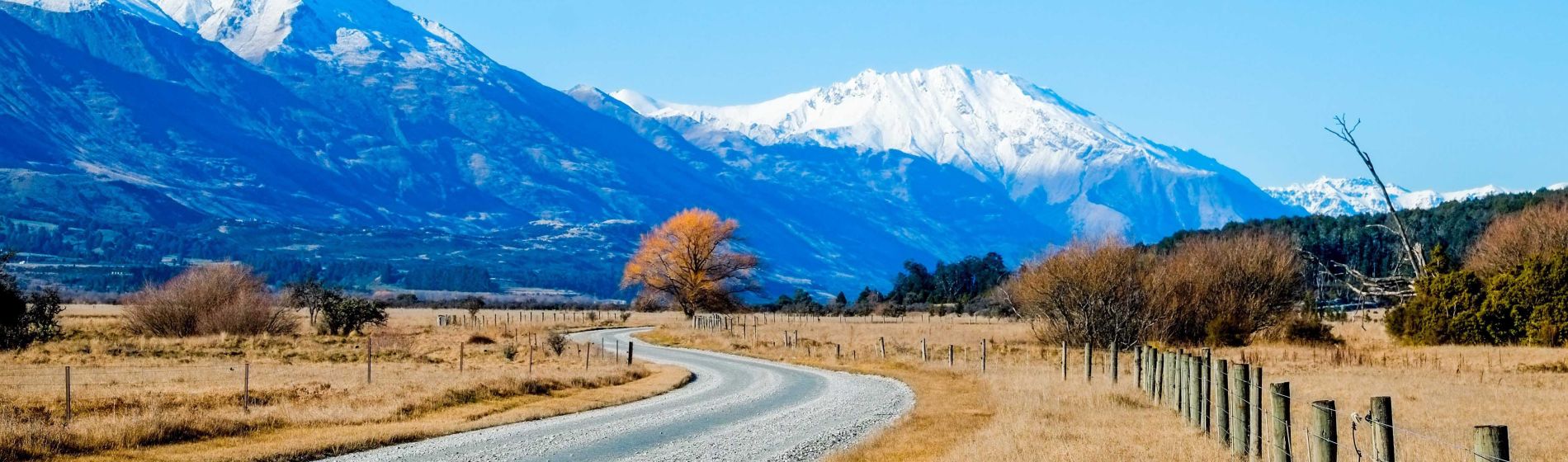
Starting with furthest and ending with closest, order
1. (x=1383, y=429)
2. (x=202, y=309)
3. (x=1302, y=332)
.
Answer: (x=202, y=309) → (x=1302, y=332) → (x=1383, y=429)

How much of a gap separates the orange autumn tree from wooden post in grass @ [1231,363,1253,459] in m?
88.4

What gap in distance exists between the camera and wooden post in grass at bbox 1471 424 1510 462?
984 cm

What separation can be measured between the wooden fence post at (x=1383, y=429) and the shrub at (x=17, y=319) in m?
50.2

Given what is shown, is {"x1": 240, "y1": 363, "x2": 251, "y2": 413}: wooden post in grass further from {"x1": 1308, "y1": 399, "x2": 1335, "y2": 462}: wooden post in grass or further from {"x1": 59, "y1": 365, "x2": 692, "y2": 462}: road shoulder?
{"x1": 1308, "y1": 399, "x2": 1335, "y2": 462}: wooden post in grass

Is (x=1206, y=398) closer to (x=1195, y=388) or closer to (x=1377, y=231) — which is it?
(x=1195, y=388)

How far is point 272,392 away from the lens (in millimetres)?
31078

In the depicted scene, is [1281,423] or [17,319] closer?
[1281,423]

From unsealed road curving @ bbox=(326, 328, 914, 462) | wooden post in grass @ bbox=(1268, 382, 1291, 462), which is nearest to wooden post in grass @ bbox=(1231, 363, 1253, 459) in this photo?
wooden post in grass @ bbox=(1268, 382, 1291, 462)

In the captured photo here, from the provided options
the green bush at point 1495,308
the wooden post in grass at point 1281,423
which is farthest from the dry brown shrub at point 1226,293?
the wooden post in grass at point 1281,423

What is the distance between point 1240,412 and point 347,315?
208 feet

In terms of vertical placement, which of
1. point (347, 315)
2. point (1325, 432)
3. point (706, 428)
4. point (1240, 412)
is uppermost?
point (347, 315)

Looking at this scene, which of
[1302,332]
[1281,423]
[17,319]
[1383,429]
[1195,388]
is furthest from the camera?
[1302,332]

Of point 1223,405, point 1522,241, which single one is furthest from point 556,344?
point 1522,241

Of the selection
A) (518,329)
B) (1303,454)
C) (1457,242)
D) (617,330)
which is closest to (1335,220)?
(1457,242)
